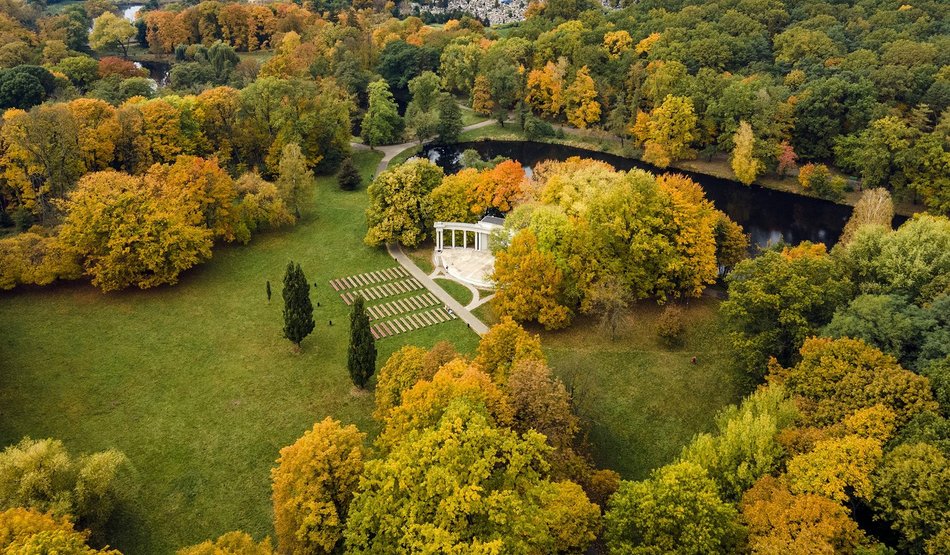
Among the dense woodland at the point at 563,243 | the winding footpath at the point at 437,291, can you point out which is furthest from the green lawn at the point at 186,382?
the dense woodland at the point at 563,243

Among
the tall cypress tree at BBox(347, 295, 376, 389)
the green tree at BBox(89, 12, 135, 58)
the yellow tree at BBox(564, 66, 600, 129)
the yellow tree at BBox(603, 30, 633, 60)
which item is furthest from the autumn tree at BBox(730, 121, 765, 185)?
the green tree at BBox(89, 12, 135, 58)

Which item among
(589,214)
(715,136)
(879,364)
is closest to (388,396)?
(589,214)

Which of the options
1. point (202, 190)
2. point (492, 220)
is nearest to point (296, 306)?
point (202, 190)

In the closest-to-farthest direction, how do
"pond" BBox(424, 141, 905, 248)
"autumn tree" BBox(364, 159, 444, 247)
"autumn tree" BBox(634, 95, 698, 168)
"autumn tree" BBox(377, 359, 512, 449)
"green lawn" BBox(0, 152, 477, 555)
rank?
1. "autumn tree" BBox(377, 359, 512, 449)
2. "green lawn" BBox(0, 152, 477, 555)
3. "autumn tree" BBox(364, 159, 444, 247)
4. "pond" BBox(424, 141, 905, 248)
5. "autumn tree" BBox(634, 95, 698, 168)

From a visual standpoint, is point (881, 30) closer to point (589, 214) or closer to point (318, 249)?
point (589, 214)

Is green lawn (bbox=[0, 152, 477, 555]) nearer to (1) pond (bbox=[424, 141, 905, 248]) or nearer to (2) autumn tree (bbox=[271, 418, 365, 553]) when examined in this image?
(2) autumn tree (bbox=[271, 418, 365, 553])

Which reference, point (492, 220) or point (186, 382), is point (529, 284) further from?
point (186, 382)
